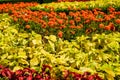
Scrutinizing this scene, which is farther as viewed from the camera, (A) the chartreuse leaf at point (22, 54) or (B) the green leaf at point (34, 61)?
(A) the chartreuse leaf at point (22, 54)

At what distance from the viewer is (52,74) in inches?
156

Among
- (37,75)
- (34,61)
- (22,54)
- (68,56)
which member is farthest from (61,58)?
(37,75)

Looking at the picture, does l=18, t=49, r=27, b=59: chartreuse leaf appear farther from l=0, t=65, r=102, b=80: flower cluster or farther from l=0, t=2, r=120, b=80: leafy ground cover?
l=0, t=65, r=102, b=80: flower cluster

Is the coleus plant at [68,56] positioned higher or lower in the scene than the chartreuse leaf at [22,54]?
lower

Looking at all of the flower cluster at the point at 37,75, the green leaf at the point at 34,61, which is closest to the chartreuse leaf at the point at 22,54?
the green leaf at the point at 34,61

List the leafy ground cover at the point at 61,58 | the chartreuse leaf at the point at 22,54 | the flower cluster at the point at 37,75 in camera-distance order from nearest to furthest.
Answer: the flower cluster at the point at 37,75, the leafy ground cover at the point at 61,58, the chartreuse leaf at the point at 22,54

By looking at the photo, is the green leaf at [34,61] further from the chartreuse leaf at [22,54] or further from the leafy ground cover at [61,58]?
the chartreuse leaf at [22,54]

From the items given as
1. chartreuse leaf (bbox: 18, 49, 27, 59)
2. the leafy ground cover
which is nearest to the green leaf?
the leafy ground cover

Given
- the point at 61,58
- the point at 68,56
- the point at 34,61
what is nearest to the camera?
the point at 34,61

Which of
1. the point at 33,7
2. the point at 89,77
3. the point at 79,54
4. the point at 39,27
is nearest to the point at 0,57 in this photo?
the point at 79,54

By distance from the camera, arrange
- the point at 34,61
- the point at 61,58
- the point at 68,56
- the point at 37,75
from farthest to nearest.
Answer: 1. the point at 68,56
2. the point at 61,58
3. the point at 34,61
4. the point at 37,75

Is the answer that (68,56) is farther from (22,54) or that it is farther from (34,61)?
(22,54)

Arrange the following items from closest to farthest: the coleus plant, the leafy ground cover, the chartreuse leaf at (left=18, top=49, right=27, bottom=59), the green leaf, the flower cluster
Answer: the flower cluster, the leafy ground cover, the coleus plant, the green leaf, the chartreuse leaf at (left=18, top=49, right=27, bottom=59)

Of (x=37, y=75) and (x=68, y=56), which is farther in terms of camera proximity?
(x=68, y=56)
